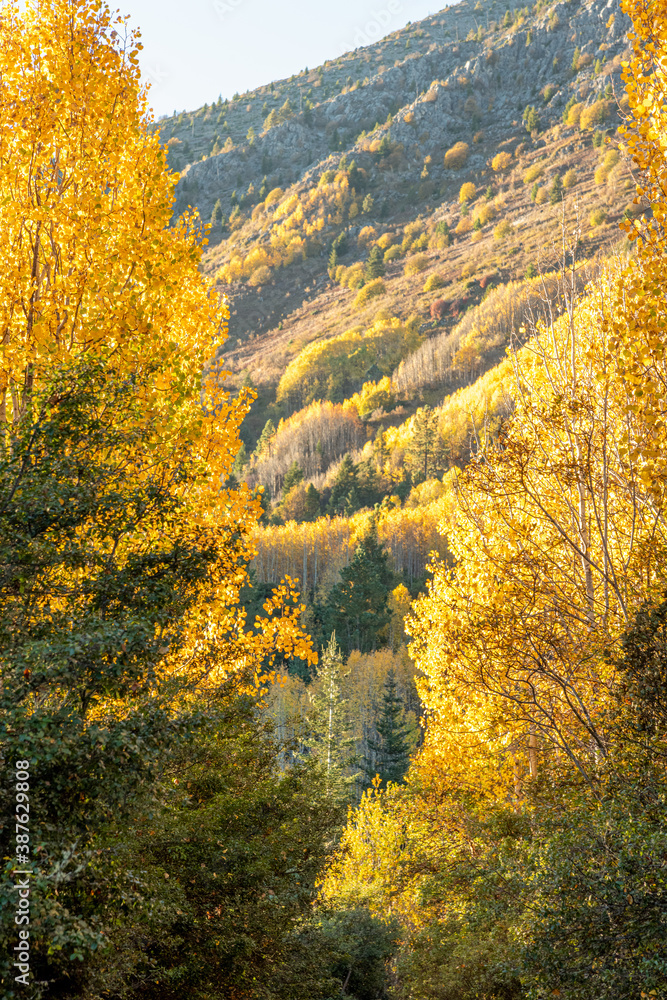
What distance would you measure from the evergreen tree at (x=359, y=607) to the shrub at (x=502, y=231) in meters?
157

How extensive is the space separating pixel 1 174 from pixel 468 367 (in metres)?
126

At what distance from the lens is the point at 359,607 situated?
2318 inches

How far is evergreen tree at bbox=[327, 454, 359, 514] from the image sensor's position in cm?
9125

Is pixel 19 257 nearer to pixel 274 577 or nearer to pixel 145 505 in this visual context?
pixel 145 505

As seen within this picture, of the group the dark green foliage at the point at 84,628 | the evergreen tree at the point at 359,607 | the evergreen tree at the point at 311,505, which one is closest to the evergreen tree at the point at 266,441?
the evergreen tree at the point at 311,505

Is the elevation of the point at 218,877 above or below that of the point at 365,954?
above

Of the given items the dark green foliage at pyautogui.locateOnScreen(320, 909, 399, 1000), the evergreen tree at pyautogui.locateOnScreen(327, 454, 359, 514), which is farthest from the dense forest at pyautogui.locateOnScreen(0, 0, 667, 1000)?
the evergreen tree at pyautogui.locateOnScreen(327, 454, 359, 514)

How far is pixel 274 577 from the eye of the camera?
76688mm

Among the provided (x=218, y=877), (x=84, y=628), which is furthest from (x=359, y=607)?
(x=84, y=628)

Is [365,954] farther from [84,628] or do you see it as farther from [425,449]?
[425,449]

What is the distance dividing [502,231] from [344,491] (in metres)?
131

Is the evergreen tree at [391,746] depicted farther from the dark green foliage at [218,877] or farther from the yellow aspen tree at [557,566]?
the dark green foliage at [218,877]

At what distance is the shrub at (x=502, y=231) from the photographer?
19125cm

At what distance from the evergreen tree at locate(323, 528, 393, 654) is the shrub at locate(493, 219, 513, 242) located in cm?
15722
